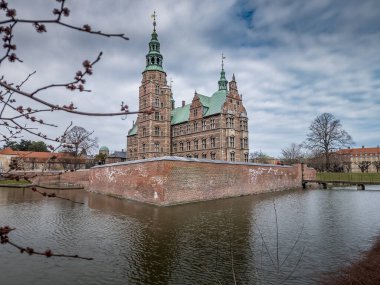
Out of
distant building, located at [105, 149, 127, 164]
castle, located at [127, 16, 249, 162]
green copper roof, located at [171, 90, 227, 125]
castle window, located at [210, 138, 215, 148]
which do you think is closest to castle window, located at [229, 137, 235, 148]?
castle, located at [127, 16, 249, 162]

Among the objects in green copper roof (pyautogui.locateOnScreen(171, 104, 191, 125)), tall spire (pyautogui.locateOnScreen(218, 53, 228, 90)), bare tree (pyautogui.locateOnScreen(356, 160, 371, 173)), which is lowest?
bare tree (pyautogui.locateOnScreen(356, 160, 371, 173))

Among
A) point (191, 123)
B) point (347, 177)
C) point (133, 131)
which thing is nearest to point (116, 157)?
point (133, 131)

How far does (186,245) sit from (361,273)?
5.02 metres

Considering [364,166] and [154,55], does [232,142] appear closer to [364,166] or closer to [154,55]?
[154,55]

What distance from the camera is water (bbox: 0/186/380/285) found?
6.47 metres

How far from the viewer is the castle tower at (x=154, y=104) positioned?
130 feet

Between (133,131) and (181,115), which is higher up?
(181,115)

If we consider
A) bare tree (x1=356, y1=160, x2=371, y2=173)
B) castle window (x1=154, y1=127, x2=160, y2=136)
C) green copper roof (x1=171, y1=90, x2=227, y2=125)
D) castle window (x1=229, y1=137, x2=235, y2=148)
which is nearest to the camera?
castle window (x1=229, y1=137, x2=235, y2=148)

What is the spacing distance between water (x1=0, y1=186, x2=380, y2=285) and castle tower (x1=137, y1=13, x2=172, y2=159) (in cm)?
2482

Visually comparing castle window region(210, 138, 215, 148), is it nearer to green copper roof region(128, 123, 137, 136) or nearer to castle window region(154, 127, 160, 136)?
castle window region(154, 127, 160, 136)

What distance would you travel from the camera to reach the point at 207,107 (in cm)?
3881

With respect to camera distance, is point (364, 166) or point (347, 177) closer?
point (347, 177)

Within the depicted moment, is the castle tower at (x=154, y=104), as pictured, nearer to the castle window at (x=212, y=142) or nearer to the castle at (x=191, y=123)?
the castle at (x=191, y=123)

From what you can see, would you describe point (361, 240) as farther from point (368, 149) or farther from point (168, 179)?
point (368, 149)
